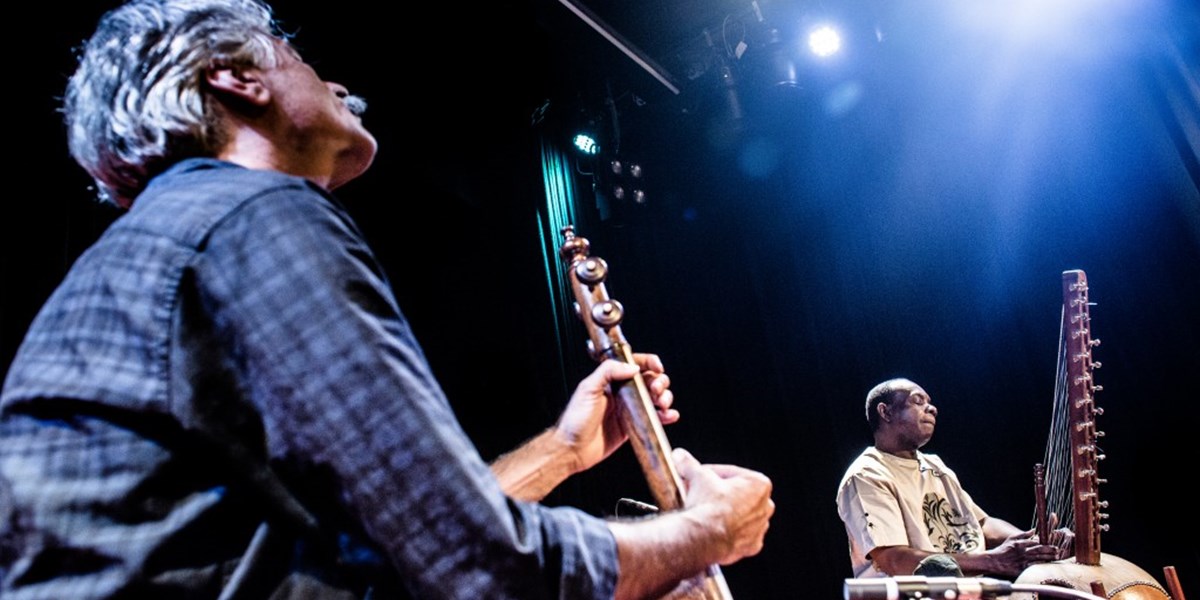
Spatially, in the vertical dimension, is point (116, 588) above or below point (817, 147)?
below

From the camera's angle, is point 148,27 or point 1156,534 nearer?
point 148,27

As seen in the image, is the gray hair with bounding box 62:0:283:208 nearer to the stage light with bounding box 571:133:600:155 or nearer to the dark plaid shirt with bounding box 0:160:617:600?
the dark plaid shirt with bounding box 0:160:617:600

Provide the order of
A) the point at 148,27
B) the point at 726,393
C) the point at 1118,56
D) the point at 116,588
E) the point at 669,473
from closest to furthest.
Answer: the point at 116,588
the point at 669,473
the point at 148,27
the point at 1118,56
the point at 726,393

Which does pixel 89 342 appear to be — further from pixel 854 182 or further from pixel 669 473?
pixel 854 182

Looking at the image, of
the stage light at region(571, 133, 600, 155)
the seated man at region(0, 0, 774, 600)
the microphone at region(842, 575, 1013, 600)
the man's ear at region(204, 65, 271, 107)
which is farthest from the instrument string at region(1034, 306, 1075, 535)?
the stage light at region(571, 133, 600, 155)

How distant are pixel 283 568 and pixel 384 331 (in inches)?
10.7

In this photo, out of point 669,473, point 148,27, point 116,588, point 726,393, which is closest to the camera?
point 116,588

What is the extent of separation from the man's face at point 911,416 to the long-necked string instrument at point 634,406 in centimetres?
377

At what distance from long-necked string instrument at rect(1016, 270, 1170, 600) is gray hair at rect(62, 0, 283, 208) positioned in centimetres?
320

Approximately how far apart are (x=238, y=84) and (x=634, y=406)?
2.76ft

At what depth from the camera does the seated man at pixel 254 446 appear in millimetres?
736

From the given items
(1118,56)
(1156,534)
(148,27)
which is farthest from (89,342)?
(1118,56)

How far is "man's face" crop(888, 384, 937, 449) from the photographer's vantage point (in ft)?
15.3

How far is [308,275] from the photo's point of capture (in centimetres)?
78
